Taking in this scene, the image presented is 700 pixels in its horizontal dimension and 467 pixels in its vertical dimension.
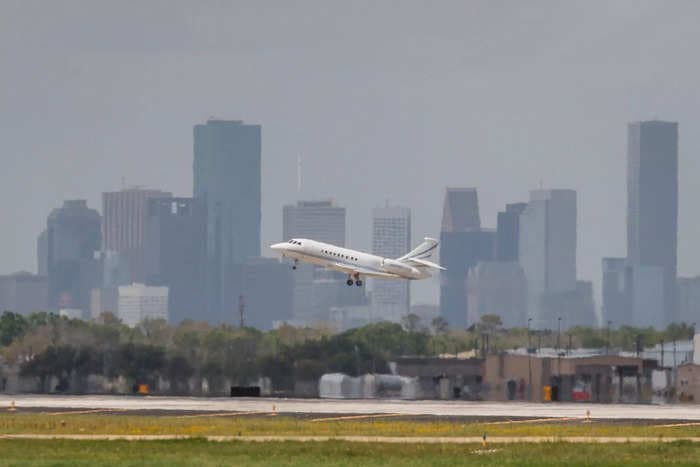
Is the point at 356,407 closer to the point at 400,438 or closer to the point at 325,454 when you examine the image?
the point at 400,438

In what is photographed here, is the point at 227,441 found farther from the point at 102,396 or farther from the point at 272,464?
the point at 102,396

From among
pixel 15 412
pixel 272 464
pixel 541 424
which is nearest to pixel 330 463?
pixel 272 464

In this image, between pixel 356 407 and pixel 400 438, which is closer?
pixel 400 438

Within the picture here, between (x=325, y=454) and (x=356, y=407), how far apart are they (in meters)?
51.4

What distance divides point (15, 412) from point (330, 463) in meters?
47.3

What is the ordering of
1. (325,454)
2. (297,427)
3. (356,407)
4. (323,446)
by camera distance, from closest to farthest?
(325,454)
(323,446)
(297,427)
(356,407)

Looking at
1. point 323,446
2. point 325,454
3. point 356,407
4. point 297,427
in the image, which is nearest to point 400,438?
point 323,446

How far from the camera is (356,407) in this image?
154 m

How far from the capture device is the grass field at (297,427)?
11894 centimetres

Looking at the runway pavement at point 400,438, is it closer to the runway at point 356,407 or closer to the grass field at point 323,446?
the grass field at point 323,446

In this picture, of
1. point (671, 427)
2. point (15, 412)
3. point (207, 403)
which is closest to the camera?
point (671, 427)

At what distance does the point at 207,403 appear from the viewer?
518 ft

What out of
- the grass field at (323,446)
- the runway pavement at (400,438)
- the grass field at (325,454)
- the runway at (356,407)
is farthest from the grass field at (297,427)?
the grass field at (325,454)

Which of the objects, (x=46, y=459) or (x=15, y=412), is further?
(x=15, y=412)
